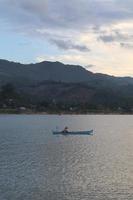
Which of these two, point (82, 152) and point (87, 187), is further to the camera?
point (82, 152)

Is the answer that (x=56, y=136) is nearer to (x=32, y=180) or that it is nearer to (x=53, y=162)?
(x=53, y=162)

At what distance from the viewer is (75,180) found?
54.4 metres

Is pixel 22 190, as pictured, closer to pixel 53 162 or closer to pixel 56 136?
pixel 53 162

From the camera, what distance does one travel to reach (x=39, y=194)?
46469 mm

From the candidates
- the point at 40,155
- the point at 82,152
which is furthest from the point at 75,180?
the point at 82,152

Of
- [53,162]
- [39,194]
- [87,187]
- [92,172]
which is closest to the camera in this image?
[39,194]

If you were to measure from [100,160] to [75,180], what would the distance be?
20.3 meters

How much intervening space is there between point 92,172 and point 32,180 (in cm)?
955

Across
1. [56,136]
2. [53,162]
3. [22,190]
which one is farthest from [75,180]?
[56,136]

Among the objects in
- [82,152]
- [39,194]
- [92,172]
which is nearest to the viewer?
[39,194]

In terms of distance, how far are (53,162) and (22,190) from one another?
73.3 feet

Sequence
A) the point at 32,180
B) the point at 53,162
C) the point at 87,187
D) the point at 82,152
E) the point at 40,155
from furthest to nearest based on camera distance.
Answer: the point at 82,152 < the point at 40,155 < the point at 53,162 < the point at 32,180 < the point at 87,187

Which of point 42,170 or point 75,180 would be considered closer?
point 75,180

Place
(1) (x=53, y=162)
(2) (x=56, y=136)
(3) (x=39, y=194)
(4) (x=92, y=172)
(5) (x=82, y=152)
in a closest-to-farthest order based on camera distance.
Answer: (3) (x=39, y=194), (4) (x=92, y=172), (1) (x=53, y=162), (5) (x=82, y=152), (2) (x=56, y=136)
